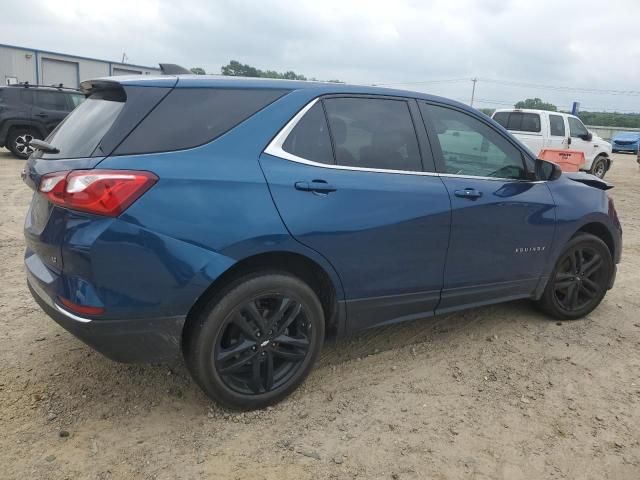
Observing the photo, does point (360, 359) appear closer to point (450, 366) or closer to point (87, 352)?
point (450, 366)

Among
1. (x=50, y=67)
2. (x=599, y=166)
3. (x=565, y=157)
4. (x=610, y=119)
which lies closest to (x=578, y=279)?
(x=565, y=157)

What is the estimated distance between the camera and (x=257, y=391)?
9.31 feet

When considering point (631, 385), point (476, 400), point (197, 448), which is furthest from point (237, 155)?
point (631, 385)

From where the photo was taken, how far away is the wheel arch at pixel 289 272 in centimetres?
261

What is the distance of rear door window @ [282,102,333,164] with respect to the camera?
9.14 feet

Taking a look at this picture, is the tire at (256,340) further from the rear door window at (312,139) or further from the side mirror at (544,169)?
the side mirror at (544,169)

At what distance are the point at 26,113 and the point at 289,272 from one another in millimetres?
12712

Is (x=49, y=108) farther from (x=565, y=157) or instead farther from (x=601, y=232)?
(x=601, y=232)

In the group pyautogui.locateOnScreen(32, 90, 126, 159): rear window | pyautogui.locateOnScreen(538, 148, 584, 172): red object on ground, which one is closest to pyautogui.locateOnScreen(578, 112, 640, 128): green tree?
pyautogui.locateOnScreen(538, 148, 584, 172): red object on ground

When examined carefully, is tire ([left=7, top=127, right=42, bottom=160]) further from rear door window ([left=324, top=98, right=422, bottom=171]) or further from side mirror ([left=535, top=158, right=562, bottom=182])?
side mirror ([left=535, top=158, right=562, bottom=182])

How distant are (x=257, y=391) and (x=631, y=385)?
232 centimetres

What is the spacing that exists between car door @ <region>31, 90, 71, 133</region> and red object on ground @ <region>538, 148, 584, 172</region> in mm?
10991

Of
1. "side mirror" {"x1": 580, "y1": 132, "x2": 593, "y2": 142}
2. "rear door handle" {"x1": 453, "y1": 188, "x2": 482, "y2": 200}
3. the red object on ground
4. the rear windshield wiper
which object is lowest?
the red object on ground

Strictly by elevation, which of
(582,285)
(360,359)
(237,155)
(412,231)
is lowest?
(360,359)
